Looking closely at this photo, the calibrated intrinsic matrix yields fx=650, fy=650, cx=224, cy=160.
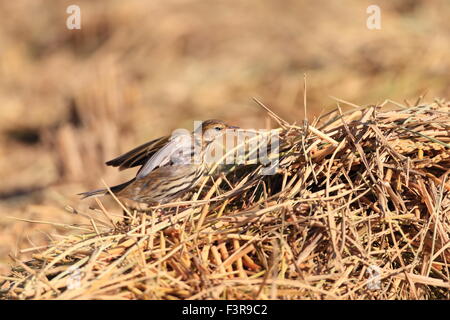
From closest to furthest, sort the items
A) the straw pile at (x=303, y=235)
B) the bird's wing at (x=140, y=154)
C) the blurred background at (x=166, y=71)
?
the straw pile at (x=303, y=235)
the bird's wing at (x=140, y=154)
the blurred background at (x=166, y=71)

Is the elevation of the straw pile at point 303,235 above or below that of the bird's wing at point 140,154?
below

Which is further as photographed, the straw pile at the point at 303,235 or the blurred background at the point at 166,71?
the blurred background at the point at 166,71

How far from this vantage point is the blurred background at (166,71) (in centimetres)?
760

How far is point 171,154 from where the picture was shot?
188 inches

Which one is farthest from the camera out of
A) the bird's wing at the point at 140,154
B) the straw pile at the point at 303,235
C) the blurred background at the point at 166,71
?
the blurred background at the point at 166,71

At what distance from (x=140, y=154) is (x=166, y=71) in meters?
5.33

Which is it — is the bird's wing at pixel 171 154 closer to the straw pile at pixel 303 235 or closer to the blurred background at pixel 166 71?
the straw pile at pixel 303 235

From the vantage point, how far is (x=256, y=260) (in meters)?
3.41

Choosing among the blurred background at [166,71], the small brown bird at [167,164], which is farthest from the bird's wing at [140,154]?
the blurred background at [166,71]

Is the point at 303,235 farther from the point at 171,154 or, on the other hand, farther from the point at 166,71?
the point at 166,71

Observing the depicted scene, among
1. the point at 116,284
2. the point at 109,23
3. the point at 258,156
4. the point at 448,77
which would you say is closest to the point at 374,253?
the point at 258,156

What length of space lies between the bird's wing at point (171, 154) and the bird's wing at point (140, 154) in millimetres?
67

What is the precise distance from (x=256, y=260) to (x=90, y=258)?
2.81 ft

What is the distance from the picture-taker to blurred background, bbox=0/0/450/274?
24.9 feet
